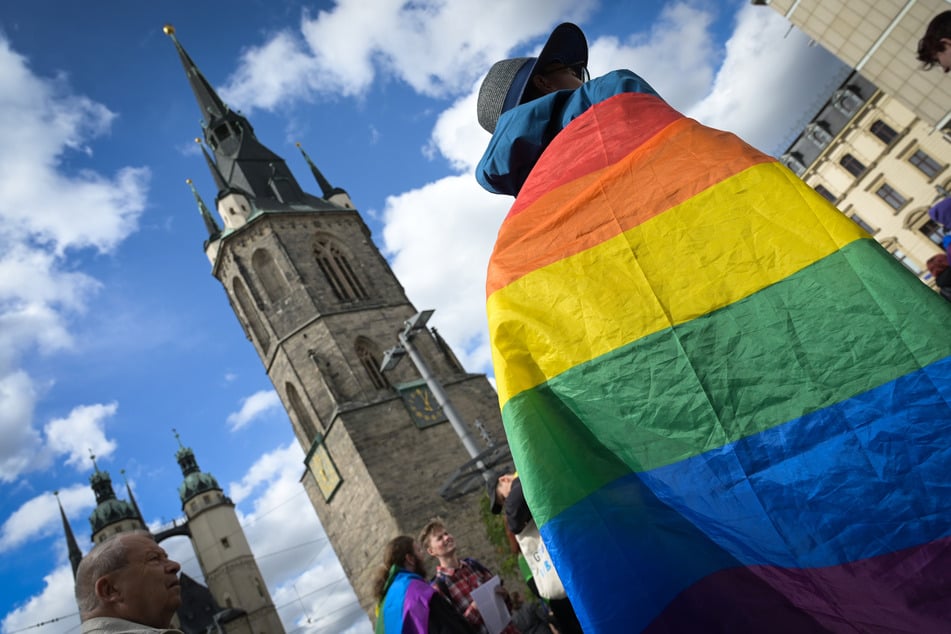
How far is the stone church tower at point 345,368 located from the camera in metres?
21.9

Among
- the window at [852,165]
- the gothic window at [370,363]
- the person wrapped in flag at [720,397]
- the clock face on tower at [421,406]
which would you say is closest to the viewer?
the person wrapped in flag at [720,397]

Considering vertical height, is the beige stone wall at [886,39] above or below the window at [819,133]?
below

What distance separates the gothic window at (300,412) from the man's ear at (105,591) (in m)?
24.1

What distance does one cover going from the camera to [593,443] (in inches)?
53.9

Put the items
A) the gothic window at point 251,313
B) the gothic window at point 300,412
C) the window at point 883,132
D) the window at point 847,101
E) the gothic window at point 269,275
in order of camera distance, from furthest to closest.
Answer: the window at point 847,101 → the window at point 883,132 → the gothic window at point 251,313 → the gothic window at point 269,275 → the gothic window at point 300,412

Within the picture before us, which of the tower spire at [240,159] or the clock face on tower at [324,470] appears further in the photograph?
the tower spire at [240,159]

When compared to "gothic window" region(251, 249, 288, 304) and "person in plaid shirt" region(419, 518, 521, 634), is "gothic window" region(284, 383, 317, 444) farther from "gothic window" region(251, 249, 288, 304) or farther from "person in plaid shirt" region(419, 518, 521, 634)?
"person in plaid shirt" region(419, 518, 521, 634)

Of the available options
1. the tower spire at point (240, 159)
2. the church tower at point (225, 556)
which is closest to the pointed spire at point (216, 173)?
the tower spire at point (240, 159)

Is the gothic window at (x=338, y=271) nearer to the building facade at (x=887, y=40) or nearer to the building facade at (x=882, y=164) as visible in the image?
the building facade at (x=887, y=40)

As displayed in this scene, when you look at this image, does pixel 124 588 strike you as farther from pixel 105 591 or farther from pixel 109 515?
pixel 109 515

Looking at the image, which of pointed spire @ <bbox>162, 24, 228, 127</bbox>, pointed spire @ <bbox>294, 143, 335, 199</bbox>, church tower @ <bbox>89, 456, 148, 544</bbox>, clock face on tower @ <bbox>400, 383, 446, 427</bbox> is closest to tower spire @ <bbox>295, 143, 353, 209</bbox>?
pointed spire @ <bbox>294, 143, 335, 199</bbox>

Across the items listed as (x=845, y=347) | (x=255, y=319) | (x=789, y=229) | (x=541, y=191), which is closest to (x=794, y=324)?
(x=845, y=347)

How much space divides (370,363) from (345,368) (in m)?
1.18

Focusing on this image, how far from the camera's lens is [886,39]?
13.7m
